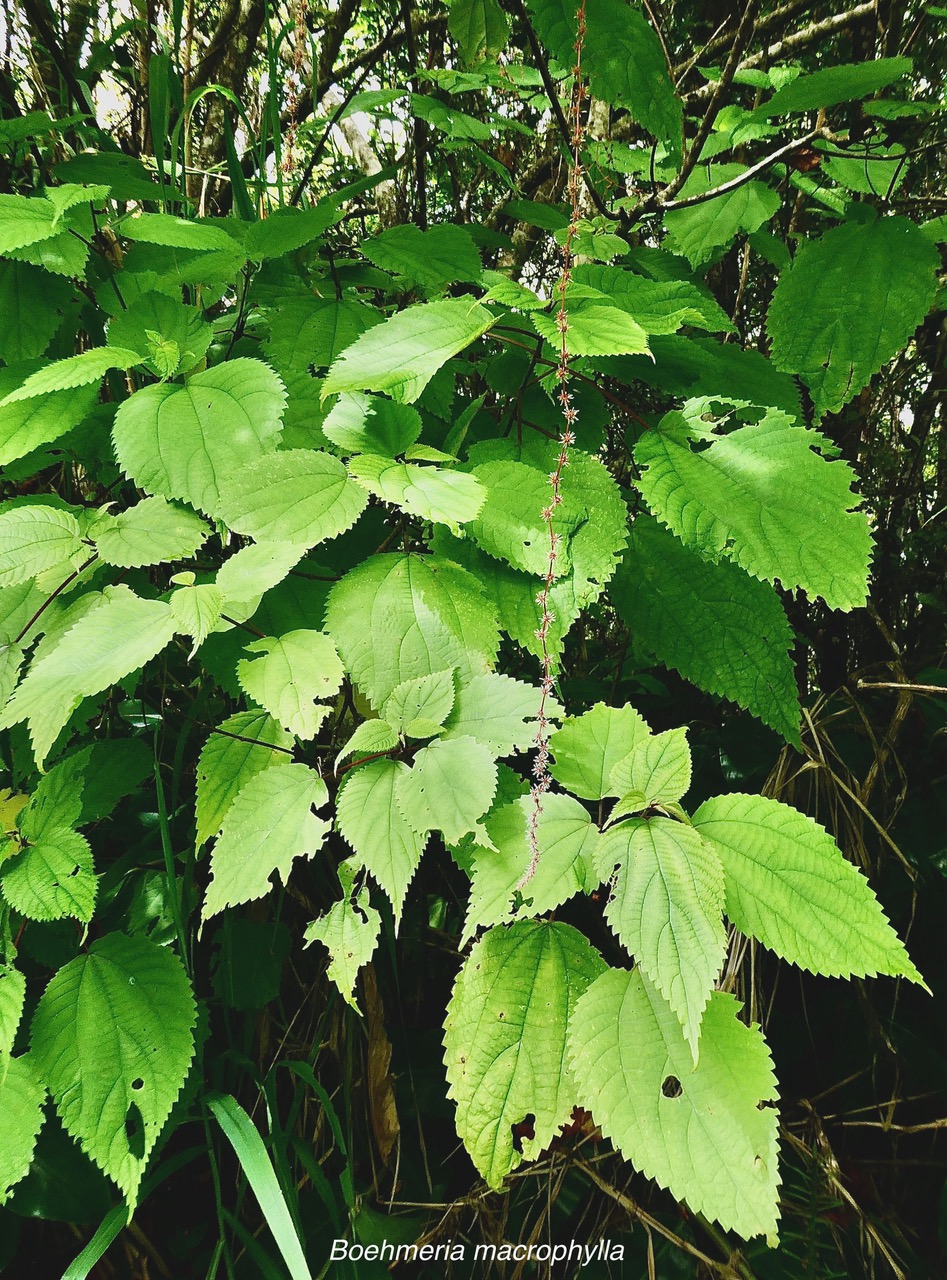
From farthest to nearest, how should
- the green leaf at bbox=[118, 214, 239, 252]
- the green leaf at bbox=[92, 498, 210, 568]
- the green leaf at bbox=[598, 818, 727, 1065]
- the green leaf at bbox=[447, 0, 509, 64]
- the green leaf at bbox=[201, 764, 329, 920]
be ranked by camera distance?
the green leaf at bbox=[447, 0, 509, 64] < the green leaf at bbox=[118, 214, 239, 252] < the green leaf at bbox=[92, 498, 210, 568] < the green leaf at bbox=[201, 764, 329, 920] < the green leaf at bbox=[598, 818, 727, 1065]

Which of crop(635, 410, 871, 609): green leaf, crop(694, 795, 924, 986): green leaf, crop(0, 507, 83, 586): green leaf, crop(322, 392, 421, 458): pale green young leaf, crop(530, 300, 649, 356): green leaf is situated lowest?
crop(694, 795, 924, 986): green leaf

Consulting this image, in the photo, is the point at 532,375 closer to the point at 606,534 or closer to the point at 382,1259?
the point at 606,534

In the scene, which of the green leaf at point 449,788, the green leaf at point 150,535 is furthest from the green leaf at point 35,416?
the green leaf at point 449,788

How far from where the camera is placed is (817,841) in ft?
2.21

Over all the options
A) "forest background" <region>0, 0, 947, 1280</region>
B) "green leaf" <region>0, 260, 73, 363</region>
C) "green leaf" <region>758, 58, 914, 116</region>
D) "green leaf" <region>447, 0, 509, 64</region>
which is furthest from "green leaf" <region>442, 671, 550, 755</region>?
"green leaf" <region>447, 0, 509, 64</region>

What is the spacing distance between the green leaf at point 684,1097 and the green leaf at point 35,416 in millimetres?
773

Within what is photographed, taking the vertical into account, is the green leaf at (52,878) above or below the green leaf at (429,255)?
below

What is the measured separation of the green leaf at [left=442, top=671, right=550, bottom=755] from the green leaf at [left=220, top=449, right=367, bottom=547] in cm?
19

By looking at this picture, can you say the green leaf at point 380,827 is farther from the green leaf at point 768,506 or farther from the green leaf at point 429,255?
the green leaf at point 429,255

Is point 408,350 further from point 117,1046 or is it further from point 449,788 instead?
point 117,1046

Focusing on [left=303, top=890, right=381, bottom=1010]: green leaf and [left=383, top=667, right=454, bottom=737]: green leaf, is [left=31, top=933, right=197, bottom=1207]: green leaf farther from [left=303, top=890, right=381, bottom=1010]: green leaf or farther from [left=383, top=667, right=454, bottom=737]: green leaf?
[left=383, top=667, right=454, bottom=737]: green leaf

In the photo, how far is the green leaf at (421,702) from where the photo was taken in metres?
0.70

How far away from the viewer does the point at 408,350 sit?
79cm

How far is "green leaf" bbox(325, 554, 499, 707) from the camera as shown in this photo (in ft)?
2.43
